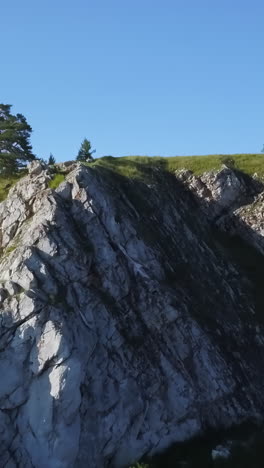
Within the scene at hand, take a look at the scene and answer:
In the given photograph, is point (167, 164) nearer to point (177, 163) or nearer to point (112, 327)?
point (177, 163)

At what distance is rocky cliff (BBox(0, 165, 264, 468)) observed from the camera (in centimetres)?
2727

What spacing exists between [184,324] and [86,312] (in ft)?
22.5

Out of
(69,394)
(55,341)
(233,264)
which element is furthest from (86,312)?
(233,264)

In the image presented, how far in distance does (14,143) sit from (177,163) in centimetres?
1521

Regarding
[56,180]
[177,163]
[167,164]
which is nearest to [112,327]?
[56,180]

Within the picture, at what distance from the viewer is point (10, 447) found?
26297 mm

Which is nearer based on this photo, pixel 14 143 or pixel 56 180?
pixel 56 180

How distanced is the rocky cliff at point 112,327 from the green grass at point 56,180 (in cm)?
48

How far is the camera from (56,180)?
36.9 m

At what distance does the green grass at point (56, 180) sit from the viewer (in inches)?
1432

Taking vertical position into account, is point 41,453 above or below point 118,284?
below

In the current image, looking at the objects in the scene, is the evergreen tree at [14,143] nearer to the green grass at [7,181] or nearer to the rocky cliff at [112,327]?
the green grass at [7,181]

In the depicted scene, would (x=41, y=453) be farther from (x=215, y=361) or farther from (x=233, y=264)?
(x=233, y=264)

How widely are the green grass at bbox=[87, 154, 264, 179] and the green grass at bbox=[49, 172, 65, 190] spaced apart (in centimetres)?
582
